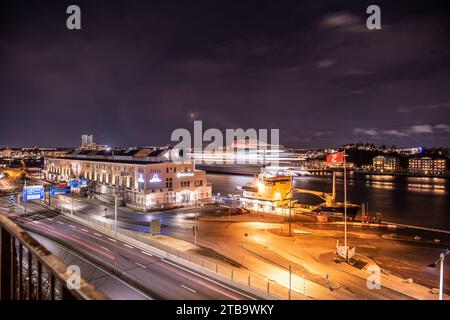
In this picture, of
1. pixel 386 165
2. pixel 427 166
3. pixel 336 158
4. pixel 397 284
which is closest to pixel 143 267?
pixel 397 284

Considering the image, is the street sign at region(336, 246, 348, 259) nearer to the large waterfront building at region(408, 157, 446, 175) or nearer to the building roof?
the building roof

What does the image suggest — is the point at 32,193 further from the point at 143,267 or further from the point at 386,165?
the point at 386,165

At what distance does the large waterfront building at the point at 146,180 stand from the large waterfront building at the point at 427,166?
161 m

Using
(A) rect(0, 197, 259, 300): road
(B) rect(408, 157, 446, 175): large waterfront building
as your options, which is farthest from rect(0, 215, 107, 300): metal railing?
(B) rect(408, 157, 446, 175): large waterfront building

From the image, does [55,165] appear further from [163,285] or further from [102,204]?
[163,285]

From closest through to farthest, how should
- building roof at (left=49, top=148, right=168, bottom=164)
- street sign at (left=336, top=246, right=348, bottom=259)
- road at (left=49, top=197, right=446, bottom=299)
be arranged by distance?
1. road at (left=49, top=197, right=446, bottom=299)
2. street sign at (left=336, top=246, right=348, bottom=259)
3. building roof at (left=49, top=148, right=168, bottom=164)

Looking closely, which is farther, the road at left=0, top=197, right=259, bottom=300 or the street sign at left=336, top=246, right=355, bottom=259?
the street sign at left=336, top=246, right=355, bottom=259

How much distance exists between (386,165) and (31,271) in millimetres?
206651

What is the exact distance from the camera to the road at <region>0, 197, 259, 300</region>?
18.0 m

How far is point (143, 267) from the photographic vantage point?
2177 cm

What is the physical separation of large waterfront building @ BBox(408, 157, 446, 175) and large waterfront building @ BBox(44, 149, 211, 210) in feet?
530

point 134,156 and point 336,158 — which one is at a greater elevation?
point 336,158

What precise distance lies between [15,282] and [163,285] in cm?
1504

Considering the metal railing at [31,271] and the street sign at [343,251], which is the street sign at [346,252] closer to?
the street sign at [343,251]
